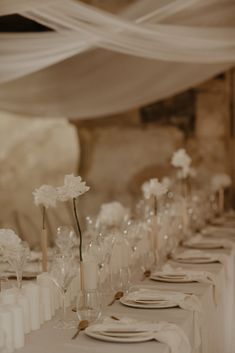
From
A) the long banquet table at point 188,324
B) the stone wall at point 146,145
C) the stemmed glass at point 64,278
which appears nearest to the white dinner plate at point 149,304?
the long banquet table at point 188,324

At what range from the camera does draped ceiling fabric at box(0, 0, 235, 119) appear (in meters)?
3.98

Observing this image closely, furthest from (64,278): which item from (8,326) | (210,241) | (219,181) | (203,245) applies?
(219,181)

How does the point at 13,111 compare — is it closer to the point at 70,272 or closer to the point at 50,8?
the point at 50,8

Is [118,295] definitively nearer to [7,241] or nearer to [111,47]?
[7,241]

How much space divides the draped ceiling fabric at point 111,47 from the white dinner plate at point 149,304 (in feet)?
5.88

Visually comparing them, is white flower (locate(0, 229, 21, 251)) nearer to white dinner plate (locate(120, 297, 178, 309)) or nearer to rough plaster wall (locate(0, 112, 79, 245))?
white dinner plate (locate(120, 297, 178, 309))

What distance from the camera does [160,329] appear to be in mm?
2504

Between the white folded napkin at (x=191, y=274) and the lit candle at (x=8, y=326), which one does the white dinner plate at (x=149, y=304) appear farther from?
the lit candle at (x=8, y=326)

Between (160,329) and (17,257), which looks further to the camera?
(17,257)

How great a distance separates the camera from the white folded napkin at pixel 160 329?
243 centimetres

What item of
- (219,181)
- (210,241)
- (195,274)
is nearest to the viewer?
(195,274)

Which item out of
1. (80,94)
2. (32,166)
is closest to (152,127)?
(32,166)

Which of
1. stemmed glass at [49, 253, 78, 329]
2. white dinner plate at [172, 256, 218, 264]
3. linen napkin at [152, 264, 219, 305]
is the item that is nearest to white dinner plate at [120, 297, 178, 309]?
stemmed glass at [49, 253, 78, 329]

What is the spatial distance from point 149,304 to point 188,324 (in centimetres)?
25
